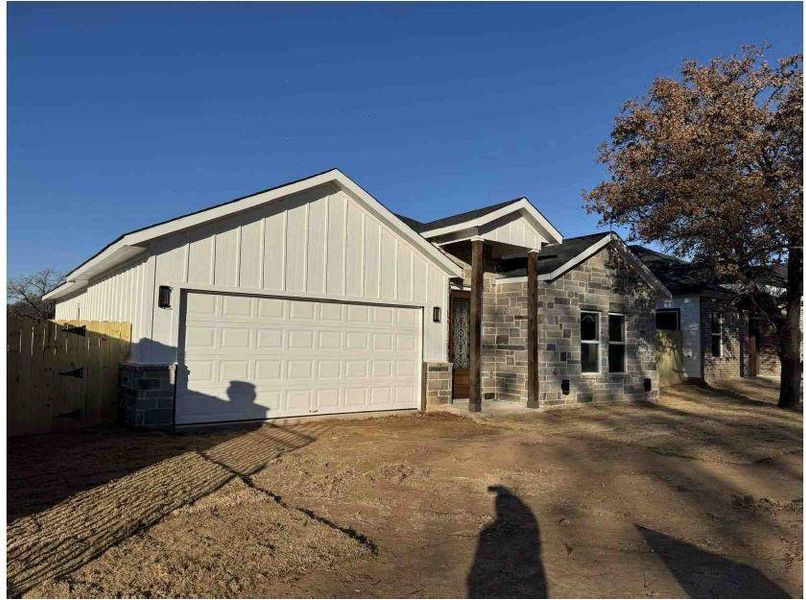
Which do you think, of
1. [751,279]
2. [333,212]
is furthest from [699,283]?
[333,212]

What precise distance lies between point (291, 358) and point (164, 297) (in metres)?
2.42

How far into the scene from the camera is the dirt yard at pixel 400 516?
3832 mm

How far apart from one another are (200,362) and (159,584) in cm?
627

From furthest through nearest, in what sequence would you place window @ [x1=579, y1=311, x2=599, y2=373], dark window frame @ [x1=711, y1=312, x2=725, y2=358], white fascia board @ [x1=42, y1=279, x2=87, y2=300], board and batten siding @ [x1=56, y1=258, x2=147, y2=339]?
dark window frame @ [x1=711, y1=312, x2=725, y2=358] < window @ [x1=579, y1=311, x2=599, y2=373] < white fascia board @ [x1=42, y1=279, x2=87, y2=300] < board and batten siding @ [x1=56, y1=258, x2=147, y2=339]

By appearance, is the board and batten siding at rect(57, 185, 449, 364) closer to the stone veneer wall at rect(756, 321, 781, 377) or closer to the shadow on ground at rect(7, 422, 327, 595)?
the shadow on ground at rect(7, 422, 327, 595)

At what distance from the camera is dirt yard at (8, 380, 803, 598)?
12.6 ft

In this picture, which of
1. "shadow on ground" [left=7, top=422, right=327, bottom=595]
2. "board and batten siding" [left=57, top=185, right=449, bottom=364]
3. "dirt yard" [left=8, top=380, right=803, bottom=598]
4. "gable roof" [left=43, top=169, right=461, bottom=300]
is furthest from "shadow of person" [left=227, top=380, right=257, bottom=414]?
"gable roof" [left=43, top=169, right=461, bottom=300]

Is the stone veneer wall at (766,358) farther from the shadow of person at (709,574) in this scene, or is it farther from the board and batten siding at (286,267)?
the shadow of person at (709,574)

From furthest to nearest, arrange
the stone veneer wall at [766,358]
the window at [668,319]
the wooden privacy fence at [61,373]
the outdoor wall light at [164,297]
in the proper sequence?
the stone veneer wall at [766,358] < the window at [668,319] < the outdoor wall light at [164,297] < the wooden privacy fence at [61,373]

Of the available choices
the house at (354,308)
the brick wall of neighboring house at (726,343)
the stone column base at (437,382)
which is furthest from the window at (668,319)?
the stone column base at (437,382)

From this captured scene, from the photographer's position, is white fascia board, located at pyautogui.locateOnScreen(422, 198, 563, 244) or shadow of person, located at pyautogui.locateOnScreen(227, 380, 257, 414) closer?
shadow of person, located at pyautogui.locateOnScreen(227, 380, 257, 414)

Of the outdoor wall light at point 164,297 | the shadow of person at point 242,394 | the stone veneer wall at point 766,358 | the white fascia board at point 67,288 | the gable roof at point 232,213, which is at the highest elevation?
the gable roof at point 232,213

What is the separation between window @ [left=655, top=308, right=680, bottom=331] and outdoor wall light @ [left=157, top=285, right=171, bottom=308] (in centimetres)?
1689

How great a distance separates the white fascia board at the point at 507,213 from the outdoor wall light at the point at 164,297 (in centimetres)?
606
